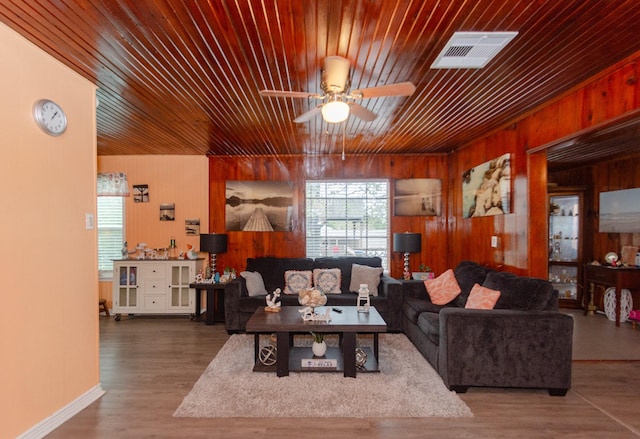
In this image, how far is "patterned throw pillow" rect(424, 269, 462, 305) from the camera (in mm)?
4367

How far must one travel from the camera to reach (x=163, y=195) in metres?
5.88

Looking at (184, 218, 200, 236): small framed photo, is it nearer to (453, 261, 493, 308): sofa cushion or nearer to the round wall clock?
the round wall clock

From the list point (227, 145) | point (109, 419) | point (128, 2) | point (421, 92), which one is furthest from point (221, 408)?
point (227, 145)

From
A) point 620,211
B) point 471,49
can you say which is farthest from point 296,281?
point 620,211

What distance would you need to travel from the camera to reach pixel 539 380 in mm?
2912

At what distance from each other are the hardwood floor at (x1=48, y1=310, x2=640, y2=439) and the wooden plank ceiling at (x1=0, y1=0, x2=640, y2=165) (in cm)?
264

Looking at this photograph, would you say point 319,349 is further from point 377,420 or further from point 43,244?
point 43,244

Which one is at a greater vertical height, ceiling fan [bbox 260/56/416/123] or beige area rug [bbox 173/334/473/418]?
ceiling fan [bbox 260/56/416/123]

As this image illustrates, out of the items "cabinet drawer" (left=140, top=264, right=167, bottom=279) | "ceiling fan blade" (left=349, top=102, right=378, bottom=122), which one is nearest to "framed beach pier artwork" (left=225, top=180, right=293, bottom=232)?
"cabinet drawer" (left=140, top=264, right=167, bottom=279)

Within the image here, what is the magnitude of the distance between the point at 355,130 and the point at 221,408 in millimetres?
3358

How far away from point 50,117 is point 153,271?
3.39 metres

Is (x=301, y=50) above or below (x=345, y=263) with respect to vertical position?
above

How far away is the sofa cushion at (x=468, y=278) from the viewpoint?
4152mm

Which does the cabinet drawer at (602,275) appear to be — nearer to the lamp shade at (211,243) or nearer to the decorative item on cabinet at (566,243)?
the decorative item on cabinet at (566,243)
